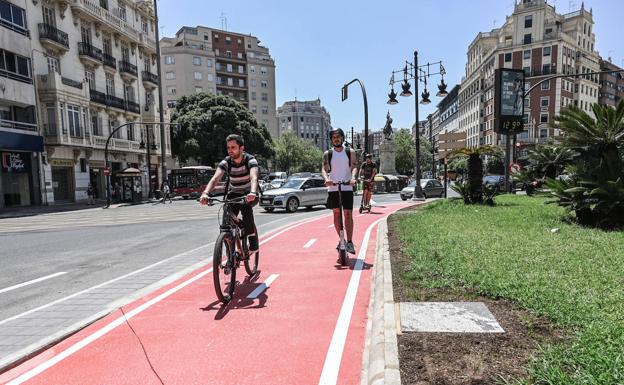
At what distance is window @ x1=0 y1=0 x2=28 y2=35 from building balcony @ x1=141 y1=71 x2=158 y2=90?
14754 millimetres

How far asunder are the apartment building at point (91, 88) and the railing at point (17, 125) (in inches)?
35.1

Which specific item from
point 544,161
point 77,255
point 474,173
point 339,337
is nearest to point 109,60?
point 77,255

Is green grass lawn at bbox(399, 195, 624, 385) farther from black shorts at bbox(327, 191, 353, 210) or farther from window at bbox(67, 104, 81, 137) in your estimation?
window at bbox(67, 104, 81, 137)

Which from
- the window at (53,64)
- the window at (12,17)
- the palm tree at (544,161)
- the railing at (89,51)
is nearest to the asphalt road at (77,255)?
the palm tree at (544,161)

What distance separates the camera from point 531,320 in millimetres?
3365

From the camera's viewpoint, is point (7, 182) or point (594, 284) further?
point (7, 182)

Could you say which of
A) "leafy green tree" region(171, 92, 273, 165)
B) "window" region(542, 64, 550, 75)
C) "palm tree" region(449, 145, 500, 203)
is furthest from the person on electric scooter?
"window" region(542, 64, 550, 75)

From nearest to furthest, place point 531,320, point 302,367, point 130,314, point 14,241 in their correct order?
point 302,367 < point 531,320 < point 130,314 < point 14,241

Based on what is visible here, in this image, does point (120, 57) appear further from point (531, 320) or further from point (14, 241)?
point (531, 320)

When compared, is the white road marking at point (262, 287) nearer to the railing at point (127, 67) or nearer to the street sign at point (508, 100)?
the street sign at point (508, 100)

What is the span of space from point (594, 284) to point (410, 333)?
7.21 feet

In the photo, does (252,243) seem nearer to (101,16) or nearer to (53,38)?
(53,38)

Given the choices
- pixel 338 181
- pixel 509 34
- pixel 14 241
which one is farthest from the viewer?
pixel 509 34

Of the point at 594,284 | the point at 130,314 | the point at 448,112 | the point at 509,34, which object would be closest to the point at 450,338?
the point at 594,284
